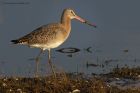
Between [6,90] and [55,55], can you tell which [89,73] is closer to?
[55,55]

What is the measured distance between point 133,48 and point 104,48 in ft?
2.56

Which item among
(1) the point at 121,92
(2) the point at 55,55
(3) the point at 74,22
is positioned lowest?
(1) the point at 121,92

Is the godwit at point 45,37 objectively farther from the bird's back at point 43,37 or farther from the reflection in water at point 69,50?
the reflection in water at point 69,50

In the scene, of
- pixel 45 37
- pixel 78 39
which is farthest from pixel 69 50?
pixel 45 37

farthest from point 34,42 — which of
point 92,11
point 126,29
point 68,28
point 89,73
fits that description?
point 92,11

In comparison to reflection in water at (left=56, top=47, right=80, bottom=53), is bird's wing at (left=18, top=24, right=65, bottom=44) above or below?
above

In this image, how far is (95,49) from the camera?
47.0 feet

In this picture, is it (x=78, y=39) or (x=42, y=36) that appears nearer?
(x=42, y=36)

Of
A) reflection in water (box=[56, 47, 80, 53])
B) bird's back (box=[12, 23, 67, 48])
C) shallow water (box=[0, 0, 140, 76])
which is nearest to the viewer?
bird's back (box=[12, 23, 67, 48])

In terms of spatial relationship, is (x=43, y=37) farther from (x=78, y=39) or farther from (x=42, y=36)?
(x=78, y=39)

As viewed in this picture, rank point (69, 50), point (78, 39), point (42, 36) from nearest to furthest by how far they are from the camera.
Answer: point (42, 36) → point (69, 50) → point (78, 39)

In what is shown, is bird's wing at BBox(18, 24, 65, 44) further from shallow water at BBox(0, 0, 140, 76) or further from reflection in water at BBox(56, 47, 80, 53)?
reflection in water at BBox(56, 47, 80, 53)

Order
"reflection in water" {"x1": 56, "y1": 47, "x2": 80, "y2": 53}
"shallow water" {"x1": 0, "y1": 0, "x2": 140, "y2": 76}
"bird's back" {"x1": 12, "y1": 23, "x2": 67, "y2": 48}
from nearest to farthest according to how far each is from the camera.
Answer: "bird's back" {"x1": 12, "y1": 23, "x2": 67, "y2": 48} → "shallow water" {"x1": 0, "y1": 0, "x2": 140, "y2": 76} → "reflection in water" {"x1": 56, "y1": 47, "x2": 80, "y2": 53}

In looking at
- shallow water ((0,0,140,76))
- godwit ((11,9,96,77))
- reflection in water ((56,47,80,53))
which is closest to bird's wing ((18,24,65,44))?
godwit ((11,9,96,77))
